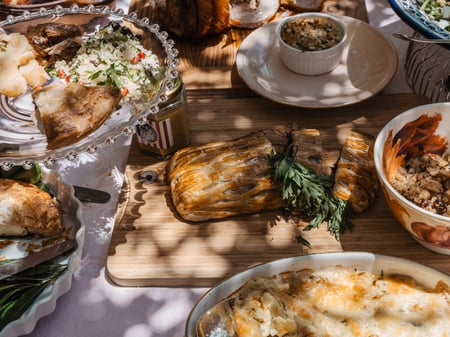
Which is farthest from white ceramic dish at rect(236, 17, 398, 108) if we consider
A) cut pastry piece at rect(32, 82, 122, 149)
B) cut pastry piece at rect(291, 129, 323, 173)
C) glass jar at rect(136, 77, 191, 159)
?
cut pastry piece at rect(32, 82, 122, 149)

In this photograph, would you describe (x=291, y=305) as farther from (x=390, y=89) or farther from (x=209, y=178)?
(x=390, y=89)

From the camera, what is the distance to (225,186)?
51.2 inches

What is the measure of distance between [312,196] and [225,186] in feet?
0.70

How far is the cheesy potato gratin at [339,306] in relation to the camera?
0.94m

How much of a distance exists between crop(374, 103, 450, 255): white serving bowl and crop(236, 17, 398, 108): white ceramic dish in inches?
12.2

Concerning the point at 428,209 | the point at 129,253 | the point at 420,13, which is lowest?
the point at 129,253

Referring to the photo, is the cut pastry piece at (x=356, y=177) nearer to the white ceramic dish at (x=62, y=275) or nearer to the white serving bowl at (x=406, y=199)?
the white serving bowl at (x=406, y=199)

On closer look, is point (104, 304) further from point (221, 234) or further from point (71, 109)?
point (71, 109)

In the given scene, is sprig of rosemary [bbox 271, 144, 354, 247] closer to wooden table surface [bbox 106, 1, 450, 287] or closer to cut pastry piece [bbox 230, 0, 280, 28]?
wooden table surface [bbox 106, 1, 450, 287]

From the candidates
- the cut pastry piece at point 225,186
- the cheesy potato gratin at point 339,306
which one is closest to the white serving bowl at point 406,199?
the cheesy potato gratin at point 339,306

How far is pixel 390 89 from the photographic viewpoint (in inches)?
65.9

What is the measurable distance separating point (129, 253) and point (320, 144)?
1.87 feet

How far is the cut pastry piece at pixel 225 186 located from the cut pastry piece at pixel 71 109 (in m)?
0.29

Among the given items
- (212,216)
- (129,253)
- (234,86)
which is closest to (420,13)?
(234,86)
